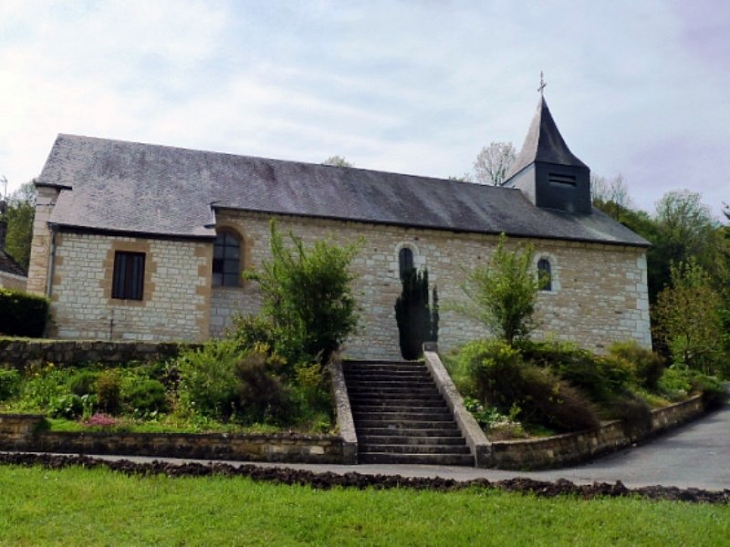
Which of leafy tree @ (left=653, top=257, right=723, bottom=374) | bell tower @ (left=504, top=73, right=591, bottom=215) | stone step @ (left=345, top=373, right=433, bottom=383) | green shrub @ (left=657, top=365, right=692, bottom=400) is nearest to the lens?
stone step @ (left=345, top=373, right=433, bottom=383)

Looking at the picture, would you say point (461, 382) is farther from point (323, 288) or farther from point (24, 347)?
point (24, 347)

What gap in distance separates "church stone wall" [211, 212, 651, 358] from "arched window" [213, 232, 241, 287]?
0.42 meters

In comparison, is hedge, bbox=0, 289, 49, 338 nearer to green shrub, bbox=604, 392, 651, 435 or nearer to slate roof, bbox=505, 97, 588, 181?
green shrub, bbox=604, 392, 651, 435

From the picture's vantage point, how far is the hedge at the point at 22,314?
609 inches

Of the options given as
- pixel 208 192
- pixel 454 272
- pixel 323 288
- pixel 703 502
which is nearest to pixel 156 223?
pixel 208 192

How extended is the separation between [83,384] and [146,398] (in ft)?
3.72

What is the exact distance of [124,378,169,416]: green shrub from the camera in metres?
12.0

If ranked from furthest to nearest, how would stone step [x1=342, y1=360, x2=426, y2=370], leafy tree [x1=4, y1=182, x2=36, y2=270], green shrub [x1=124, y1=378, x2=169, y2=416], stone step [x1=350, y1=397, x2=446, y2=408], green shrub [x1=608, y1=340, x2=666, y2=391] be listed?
1. leafy tree [x1=4, y1=182, x2=36, y2=270]
2. green shrub [x1=608, y1=340, x2=666, y2=391]
3. stone step [x1=342, y1=360, x2=426, y2=370]
4. stone step [x1=350, y1=397, x2=446, y2=408]
5. green shrub [x1=124, y1=378, x2=169, y2=416]

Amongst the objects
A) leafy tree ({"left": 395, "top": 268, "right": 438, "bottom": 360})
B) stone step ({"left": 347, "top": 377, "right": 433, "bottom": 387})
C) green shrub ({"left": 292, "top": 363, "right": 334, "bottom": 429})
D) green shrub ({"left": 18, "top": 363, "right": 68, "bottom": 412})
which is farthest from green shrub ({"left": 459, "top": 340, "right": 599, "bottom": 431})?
green shrub ({"left": 18, "top": 363, "right": 68, "bottom": 412})

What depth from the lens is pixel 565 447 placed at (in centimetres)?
1231

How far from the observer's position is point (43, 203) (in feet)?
61.0

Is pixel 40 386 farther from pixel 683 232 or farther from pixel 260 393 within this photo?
pixel 683 232

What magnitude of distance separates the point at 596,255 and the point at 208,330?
41.6 feet

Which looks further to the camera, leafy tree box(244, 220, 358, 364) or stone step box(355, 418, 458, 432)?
leafy tree box(244, 220, 358, 364)
